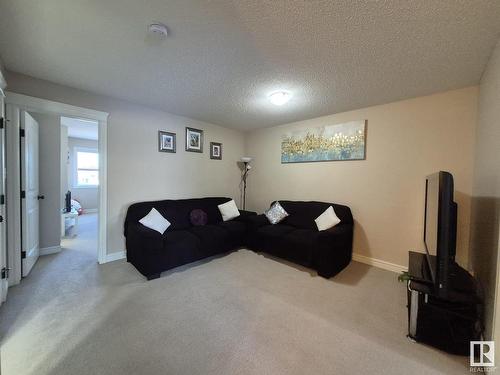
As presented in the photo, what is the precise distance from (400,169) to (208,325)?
9.85 ft

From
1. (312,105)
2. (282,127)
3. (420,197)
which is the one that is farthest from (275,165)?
(420,197)

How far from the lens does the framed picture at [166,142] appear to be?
11.2 ft

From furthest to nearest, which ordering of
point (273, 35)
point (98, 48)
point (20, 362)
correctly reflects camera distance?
1. point (98, 48)
2. point (273, 35)
3. point (20, 362)

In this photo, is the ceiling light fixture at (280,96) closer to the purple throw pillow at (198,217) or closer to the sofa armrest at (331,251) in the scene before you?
the sofa armrest at (331,251)

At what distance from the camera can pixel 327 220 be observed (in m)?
3.13

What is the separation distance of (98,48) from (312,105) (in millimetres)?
2578

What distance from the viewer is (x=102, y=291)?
221 centimetres

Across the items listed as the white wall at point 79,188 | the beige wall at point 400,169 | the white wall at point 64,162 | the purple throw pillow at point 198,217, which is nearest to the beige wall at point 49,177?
the white wall at point 64,162

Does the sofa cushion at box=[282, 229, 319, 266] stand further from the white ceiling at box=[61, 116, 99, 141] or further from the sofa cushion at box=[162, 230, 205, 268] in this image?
the white ceiling at box=[61, 116, 99, 141]

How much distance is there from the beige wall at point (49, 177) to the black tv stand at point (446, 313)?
4702mm

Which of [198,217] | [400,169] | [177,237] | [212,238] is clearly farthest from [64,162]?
[400,169]

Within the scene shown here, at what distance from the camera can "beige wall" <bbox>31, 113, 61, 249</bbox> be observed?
3156 mm

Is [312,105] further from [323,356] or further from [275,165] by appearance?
[323,356]

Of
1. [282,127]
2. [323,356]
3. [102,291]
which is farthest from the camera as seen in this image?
[282,127]
